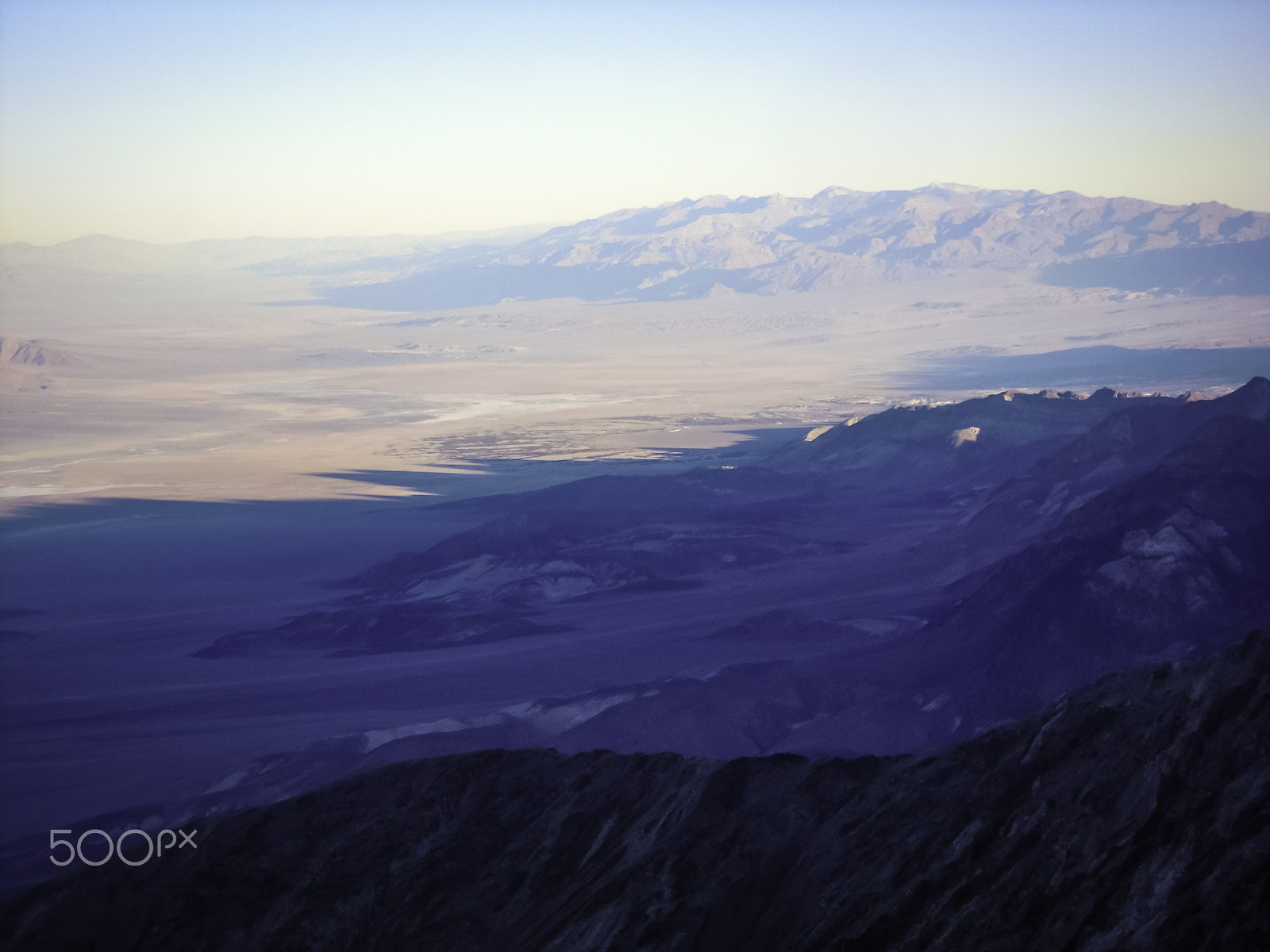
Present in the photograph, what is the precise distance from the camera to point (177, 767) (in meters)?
37.8

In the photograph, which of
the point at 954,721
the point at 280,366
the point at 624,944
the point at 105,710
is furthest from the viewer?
the point at 280,366

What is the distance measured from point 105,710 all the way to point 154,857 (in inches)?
911

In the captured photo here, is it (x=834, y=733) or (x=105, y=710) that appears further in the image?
(x=105, y=710)

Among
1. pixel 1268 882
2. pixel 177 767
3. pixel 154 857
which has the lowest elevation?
pixel 177 767

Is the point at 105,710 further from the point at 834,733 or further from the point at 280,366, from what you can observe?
the point at 280,366

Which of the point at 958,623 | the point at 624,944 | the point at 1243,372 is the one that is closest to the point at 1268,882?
the point at 624,944
